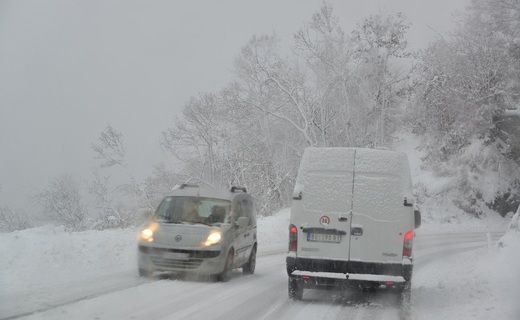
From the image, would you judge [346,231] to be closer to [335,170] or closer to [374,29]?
[335,170]

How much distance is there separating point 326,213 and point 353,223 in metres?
0.45

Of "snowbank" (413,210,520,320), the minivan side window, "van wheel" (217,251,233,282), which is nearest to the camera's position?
"snowbank" (413,210,520,320)

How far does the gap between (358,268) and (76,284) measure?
4.81 metres

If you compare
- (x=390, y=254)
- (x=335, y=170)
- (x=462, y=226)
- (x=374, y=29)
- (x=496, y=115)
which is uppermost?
(x=374, y=29)

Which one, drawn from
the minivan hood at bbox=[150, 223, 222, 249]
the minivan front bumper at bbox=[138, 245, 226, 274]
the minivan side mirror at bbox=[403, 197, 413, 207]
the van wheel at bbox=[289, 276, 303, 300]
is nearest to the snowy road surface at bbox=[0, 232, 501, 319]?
the van wheel at bbox=[289, 276, 303, 300]

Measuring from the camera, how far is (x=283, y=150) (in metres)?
45.6

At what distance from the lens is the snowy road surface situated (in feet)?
25.8

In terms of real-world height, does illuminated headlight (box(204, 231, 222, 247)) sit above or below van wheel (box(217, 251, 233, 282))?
above

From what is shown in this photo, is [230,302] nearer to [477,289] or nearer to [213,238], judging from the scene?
[213,238]

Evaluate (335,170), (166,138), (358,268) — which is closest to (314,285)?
(358,268)

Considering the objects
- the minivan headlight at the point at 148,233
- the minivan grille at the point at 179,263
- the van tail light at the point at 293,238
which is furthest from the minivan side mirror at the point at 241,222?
the van tail light at the point at 293,238

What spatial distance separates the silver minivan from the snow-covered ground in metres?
0.34

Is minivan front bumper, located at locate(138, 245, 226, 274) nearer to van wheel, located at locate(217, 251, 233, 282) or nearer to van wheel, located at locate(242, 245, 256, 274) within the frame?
van wheel, located at locate(217, 251, 233, 282)

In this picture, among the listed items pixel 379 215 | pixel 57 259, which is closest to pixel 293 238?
pixel 379 215
